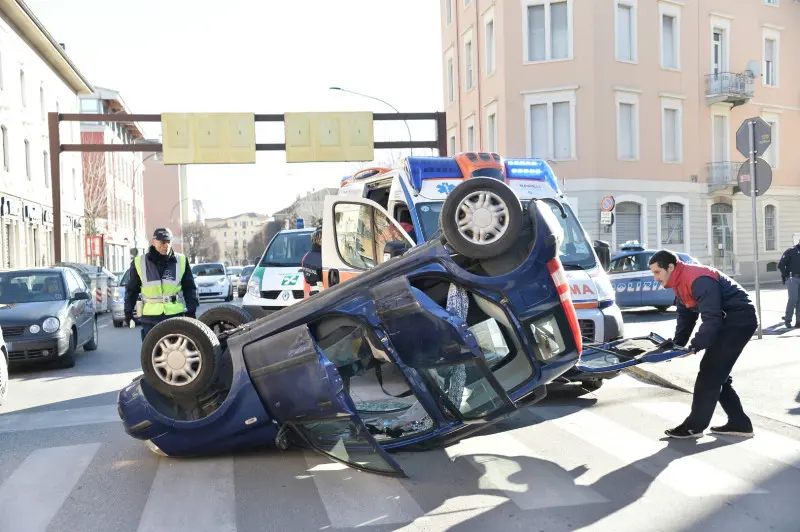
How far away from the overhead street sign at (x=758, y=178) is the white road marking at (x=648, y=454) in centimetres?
606

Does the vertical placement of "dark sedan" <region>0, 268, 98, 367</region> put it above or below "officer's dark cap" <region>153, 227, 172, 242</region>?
below

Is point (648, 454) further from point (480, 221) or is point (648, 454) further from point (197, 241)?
point (197, 241)

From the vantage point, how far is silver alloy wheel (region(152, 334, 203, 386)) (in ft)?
18.4

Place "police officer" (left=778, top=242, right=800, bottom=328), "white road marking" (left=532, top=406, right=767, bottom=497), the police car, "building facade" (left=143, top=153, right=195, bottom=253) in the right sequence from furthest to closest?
"building facade" (left=143, top=153, right=195, bottom=253) → the police car → "police officer" (left=778, top=242, right=800, bottom=328) → "white road marking" (left=532, top=406, right=767, bottom=497)

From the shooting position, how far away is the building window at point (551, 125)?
30188 millimetres

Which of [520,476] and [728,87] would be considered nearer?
[520,476]

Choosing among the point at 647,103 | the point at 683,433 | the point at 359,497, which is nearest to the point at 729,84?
the point at 647,103

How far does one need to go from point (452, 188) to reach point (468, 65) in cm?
2789

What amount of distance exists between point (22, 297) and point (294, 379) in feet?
27.9

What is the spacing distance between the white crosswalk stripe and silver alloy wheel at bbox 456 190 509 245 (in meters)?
1.65

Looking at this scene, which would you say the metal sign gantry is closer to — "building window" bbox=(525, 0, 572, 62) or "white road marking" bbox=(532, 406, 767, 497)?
"building window" bbox=(525, 0, 572, 62)

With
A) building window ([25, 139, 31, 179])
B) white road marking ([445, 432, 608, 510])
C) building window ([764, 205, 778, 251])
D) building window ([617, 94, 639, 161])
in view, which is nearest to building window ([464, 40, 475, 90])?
building window ([617, 94, 639, 161])

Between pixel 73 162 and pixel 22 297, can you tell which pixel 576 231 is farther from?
pixel 73 162

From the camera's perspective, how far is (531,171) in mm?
8945
